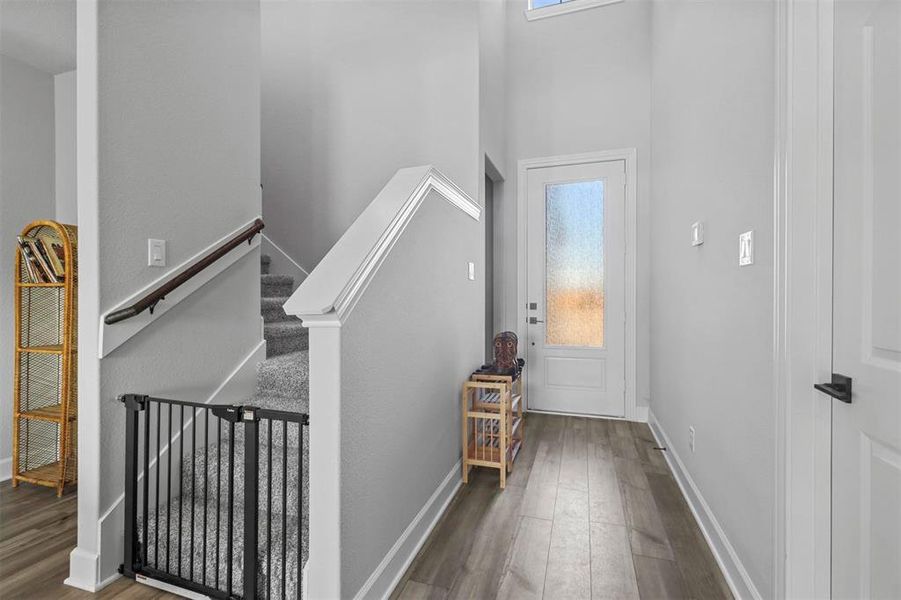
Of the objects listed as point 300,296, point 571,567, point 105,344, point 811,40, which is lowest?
point 571,567

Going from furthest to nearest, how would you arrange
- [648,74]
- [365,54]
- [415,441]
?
[648,74] → [365,54] → [415,441]

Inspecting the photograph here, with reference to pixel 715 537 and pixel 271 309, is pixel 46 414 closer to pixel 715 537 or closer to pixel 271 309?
pixel 271 309

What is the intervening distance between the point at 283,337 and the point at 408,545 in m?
1.55

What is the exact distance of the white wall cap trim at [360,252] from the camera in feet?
4.21

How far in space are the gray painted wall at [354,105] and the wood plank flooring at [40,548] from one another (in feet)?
7.14

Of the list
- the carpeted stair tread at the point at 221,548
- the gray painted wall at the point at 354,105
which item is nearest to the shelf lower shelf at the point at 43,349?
the carpeted stair tread at the point at 221,548

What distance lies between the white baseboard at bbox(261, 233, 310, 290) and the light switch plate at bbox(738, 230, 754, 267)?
312 cm

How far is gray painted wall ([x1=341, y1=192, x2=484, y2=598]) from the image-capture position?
137cm

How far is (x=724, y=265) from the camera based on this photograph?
1762 millimetres

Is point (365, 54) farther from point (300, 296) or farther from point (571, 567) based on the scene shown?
point (571, 567)

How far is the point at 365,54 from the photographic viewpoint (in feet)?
10.8

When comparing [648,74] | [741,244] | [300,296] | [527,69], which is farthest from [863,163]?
[527,69]

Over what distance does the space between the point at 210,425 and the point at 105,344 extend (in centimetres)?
69

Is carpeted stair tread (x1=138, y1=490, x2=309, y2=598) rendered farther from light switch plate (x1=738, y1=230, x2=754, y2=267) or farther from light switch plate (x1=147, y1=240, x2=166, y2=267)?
light switch plate (x1=738, y1=230, x2=754, y2=267)
